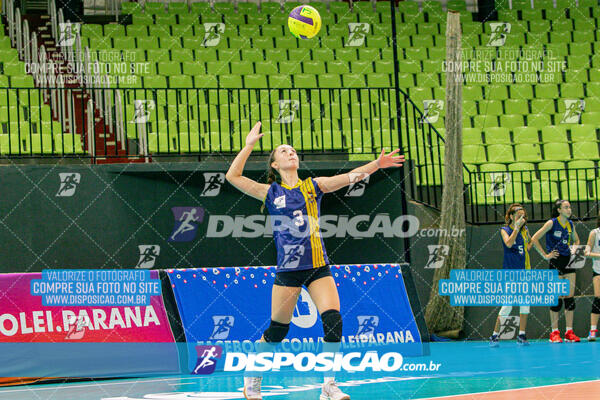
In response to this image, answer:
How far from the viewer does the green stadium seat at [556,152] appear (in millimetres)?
15570

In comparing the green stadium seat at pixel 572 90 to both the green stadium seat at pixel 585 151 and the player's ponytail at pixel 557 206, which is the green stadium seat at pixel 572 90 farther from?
the player's ponytail at pixel 557 206

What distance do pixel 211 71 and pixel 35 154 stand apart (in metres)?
5.23

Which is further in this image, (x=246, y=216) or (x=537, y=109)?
(x=537, y=109)

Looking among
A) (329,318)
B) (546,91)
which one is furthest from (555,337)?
(329,318)

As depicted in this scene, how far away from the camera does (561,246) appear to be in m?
12.8

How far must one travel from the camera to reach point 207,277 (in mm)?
10586

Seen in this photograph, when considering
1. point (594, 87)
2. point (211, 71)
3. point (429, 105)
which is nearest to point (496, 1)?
point (594, 87)

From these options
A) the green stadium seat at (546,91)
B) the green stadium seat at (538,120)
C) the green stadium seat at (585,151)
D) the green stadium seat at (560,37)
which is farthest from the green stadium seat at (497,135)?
the green stadium seat at (560,37)

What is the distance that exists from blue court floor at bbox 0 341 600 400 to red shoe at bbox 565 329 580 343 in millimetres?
2100

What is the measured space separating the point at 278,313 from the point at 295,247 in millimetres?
538

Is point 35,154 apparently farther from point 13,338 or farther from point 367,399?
point 367,399

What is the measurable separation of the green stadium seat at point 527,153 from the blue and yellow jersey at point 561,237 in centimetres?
278

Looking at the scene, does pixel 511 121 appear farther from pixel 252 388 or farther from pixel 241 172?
pixel 252 388

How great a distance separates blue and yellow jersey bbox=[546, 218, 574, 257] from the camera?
1276cm
